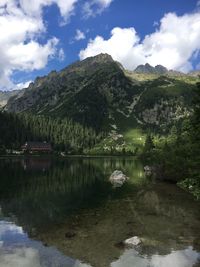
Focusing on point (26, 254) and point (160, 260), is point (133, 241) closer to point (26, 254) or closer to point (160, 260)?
point (160, 260)

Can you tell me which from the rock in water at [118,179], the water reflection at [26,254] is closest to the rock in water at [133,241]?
the water reflection at [26,254]

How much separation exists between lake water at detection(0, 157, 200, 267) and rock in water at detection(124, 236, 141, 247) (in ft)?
1.99

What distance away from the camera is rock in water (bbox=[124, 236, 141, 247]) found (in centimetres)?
4003

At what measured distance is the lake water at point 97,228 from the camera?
35.7 m

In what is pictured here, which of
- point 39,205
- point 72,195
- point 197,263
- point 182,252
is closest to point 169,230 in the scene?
point 182,252

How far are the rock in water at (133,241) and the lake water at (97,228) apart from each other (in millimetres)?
606

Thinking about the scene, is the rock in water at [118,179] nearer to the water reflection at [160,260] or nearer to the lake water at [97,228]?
the lake water at [97,228]

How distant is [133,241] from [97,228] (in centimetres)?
859

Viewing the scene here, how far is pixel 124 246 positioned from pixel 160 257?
4.69 meters

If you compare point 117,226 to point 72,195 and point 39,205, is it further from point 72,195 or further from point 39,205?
point 72,195

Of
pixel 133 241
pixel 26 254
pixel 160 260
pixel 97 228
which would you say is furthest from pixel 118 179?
pixel 160 260

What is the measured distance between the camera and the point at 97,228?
4803cm

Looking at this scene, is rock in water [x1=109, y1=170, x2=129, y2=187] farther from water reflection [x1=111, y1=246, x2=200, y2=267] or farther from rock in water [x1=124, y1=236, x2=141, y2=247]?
water reflection [x1=111, y1=246, x2=200, y2=267]

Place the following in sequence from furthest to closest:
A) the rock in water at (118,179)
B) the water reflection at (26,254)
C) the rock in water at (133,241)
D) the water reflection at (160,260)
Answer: the rock in water at (118,179), the rock in water at (133,241), the water reflection at (160,260), the water reflection at (26,254)
